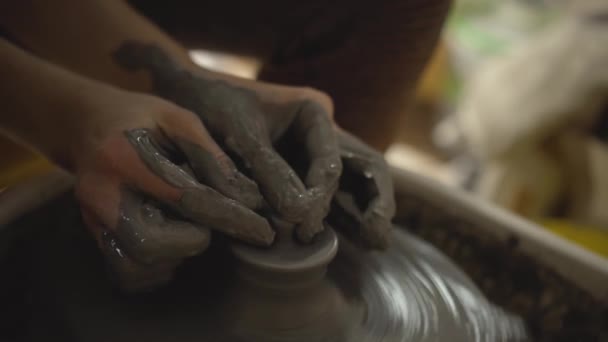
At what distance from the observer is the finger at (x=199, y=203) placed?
63cm

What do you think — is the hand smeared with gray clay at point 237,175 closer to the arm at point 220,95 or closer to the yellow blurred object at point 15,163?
the arm at point 220,95

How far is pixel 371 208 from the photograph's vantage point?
29.2 inches

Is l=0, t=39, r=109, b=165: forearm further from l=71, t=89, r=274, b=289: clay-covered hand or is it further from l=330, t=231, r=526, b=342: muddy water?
l=330, t=231, r=526, b=342: muddy water

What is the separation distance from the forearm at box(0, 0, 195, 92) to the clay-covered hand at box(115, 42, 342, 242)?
2 centimetres

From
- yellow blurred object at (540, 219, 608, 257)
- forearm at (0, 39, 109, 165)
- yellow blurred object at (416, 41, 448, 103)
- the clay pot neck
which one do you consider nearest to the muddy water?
the clay pot neck

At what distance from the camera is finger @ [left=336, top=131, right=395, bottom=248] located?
0.74 metres

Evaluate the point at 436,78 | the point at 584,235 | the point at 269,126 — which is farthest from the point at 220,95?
the point at 436,78

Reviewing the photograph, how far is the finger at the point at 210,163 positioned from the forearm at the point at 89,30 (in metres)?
0.22

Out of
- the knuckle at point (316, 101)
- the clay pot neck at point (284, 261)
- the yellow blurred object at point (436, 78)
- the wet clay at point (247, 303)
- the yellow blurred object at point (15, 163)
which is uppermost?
the knuckle at point (316, 101)

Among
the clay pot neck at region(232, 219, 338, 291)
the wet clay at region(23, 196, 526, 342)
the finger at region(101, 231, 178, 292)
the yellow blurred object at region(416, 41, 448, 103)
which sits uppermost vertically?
the clay pot neck at region(232, 219, 338, 291)

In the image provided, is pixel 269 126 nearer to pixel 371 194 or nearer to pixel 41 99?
pixel 371 194

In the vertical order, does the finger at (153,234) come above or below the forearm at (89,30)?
below

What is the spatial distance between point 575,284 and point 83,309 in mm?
712

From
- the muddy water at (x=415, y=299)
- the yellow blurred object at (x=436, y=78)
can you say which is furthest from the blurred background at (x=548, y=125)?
the muddy water at (x=415, y=299)
